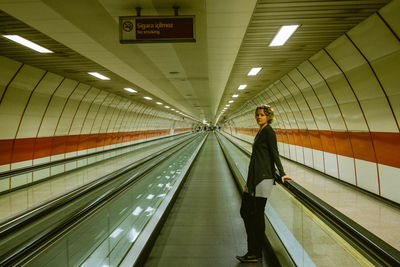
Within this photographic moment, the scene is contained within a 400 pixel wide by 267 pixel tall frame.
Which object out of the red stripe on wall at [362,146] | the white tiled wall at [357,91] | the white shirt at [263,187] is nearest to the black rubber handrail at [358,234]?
the white shirt at [263,187]

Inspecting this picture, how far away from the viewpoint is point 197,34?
211 inches

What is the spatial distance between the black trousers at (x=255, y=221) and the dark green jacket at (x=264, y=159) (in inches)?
6.0

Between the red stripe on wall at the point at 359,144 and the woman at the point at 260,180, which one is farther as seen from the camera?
the red stripe on wall at the point at 359,144

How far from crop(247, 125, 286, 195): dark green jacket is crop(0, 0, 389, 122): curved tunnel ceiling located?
2527mm

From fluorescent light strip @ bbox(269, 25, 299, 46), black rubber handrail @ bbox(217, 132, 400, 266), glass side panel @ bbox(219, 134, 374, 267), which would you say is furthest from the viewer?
fluorescent light strip @ bbox(269, 25, 299, 46)

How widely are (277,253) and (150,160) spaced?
449 cm

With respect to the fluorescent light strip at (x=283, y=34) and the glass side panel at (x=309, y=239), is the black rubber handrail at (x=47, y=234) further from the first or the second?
the fluorescent light strip at (x=283, y=34)

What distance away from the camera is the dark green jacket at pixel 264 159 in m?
2.69

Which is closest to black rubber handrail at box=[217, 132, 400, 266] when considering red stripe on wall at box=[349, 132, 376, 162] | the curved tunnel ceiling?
the curved tunnel ceiling

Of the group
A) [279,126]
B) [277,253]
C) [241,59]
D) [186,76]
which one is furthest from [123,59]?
[279,126]

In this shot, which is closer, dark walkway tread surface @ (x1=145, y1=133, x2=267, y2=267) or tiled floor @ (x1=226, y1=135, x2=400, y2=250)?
dark walkway tread surface @ (x1=145, y1=133, x2=267, y2=267)

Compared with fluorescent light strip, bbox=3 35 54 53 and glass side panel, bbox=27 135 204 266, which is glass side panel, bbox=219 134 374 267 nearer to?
glass side panel, bbox=27 135 204 266

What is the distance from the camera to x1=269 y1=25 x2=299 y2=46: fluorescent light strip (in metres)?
5.04

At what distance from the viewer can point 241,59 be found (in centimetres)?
728
